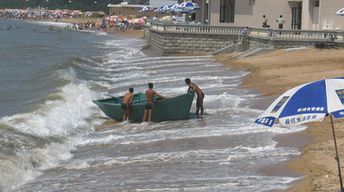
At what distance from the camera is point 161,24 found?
4878cm

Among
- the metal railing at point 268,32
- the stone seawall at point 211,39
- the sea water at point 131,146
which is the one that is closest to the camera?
the sea water at point 131,146

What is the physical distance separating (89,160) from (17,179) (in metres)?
1.88

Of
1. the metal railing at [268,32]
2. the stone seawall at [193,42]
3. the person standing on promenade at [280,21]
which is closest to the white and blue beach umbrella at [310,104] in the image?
the metal railing at [268,32]

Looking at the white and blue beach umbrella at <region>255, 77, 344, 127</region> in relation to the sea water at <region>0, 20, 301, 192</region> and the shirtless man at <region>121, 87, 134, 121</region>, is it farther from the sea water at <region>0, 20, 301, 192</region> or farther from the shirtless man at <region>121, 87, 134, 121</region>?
the shirtless man at <region>121, 87, 134, 121</region>

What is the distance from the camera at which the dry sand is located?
39.5ft

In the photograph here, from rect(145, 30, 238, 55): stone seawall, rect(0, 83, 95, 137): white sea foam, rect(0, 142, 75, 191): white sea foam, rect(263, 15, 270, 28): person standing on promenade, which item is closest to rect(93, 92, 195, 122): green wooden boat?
rect(0, 83, 95, 137): white sea foam

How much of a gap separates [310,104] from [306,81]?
19.8 m

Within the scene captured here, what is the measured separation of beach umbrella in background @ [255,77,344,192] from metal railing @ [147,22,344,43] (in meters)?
31.9

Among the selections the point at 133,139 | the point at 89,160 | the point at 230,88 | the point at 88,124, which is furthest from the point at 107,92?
the point at 89,160

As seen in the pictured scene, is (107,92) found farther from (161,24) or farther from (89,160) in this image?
(161,24)

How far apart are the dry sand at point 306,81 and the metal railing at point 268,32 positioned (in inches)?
53.8

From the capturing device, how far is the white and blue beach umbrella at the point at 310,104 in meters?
7.66

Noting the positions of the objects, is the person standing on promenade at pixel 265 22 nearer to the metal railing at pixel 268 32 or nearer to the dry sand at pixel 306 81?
the metal railing at pixel 268 32

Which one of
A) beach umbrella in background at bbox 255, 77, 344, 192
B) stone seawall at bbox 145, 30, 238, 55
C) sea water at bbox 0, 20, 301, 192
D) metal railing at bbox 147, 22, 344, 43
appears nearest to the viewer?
beach umbrella in background at bbox 255, 77, 344, 192
